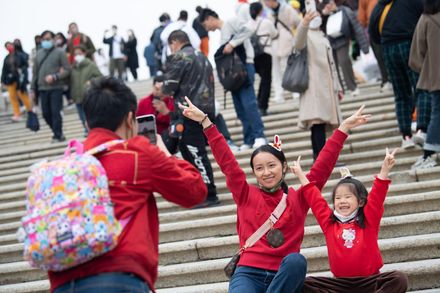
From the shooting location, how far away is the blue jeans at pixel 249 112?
9.57 m

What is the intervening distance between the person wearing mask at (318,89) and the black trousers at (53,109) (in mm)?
5326

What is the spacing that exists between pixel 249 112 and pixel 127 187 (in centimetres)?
605

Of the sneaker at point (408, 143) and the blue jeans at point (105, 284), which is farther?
the sneaker at point (408, 143)

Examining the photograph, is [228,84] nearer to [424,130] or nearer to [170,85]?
[170,85]

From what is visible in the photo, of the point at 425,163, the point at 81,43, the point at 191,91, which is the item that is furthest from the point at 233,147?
the point at 81,43

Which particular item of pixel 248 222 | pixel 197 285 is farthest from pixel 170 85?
pixel 248 222

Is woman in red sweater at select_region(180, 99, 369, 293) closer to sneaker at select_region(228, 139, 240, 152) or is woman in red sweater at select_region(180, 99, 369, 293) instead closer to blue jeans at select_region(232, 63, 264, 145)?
blue jeans at select_region(232, 63, 264, 145)

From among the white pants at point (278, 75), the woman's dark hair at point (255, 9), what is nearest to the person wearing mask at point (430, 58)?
the woman's dark hair at point (255, 9)

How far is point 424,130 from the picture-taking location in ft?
27.2

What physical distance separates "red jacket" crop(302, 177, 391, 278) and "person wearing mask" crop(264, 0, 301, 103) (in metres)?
5.96

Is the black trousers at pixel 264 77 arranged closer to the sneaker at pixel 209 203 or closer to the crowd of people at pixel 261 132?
the crowd of people at pixel 261 132

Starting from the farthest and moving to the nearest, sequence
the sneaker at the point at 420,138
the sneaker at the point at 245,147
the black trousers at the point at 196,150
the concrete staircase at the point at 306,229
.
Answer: the sneaker at the point at 245,147
the sneaker at the point at 420,138
the black trousers at the point at 196,150
the concrete staircase at the point at 306,229

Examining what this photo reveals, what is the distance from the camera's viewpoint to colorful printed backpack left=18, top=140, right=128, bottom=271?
3.37 meters

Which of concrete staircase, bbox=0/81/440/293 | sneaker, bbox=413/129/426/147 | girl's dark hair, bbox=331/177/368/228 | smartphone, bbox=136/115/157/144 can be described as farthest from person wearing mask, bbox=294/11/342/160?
smartphone, bbox=136/115/157/144
